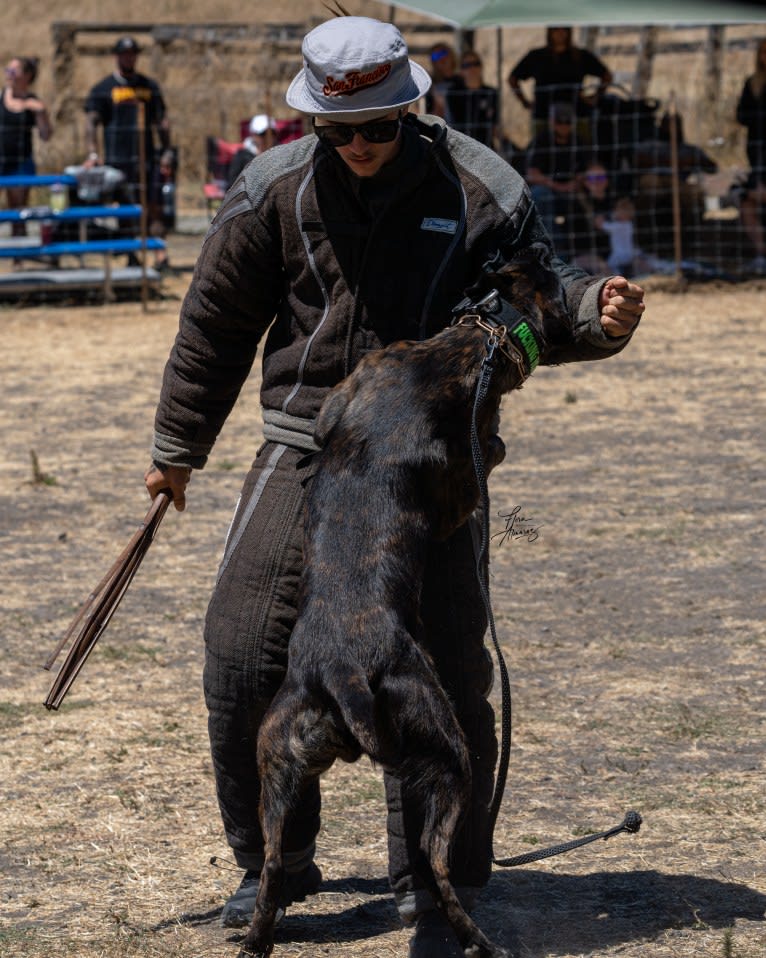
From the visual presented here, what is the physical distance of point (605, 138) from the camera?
1408 cm

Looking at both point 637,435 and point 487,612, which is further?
point 637,435

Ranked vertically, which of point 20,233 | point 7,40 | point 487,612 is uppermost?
point 7,40

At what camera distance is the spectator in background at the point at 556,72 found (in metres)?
13.9

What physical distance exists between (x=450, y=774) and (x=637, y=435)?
19.9ft

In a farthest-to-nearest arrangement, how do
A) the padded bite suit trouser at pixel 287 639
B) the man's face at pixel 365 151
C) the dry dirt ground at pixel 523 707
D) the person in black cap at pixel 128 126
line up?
the person in black cap at pixel 128 126 < the dry dirt ground at pixel 523 707 < the padded bite suit trouser at pixel 287 639 < the man's face at pixel 365 151

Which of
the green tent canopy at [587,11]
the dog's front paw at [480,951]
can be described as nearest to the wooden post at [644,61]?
the green tent canopy at [587,11]

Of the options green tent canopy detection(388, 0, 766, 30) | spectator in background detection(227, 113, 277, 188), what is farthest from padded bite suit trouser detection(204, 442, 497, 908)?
spectator in background detection(227, 113, 277, 188)

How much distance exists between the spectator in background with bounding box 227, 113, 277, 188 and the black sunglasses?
11.9 metres

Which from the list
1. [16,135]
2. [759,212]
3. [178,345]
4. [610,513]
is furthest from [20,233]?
[178,345]

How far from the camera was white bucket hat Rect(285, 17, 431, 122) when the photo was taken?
3.03 meters

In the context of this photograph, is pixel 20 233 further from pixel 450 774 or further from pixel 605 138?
pixel 450 774

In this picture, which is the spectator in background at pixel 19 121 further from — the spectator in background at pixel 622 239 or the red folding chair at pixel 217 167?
the spectator in background at pixel 622 239

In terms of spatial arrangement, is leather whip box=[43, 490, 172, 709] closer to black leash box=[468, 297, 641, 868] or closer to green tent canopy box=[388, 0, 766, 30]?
black leash box=[468, 297, 641, 868]

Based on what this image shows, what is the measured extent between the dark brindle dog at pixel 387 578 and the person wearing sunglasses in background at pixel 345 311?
16cm
